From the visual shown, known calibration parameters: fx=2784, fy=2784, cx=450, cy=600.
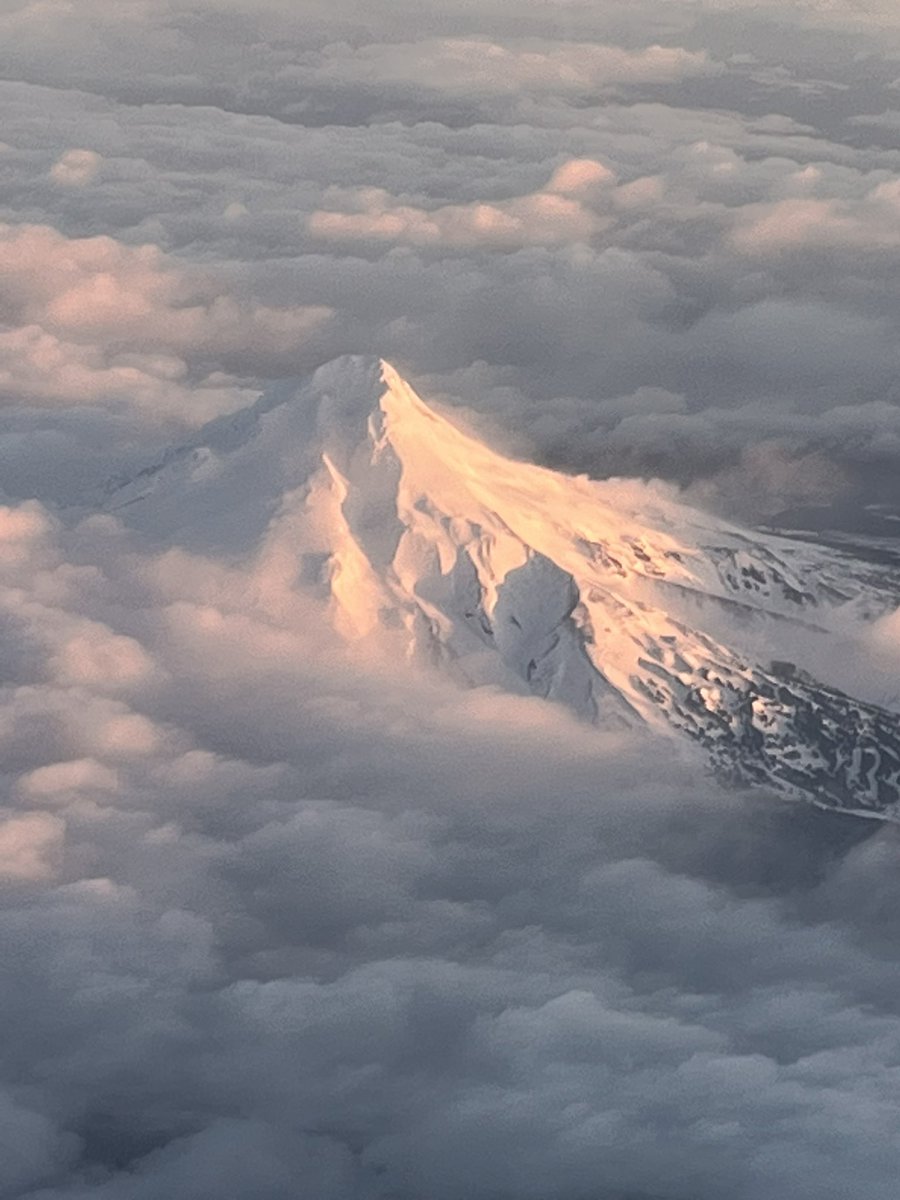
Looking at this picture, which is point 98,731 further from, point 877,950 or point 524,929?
point 877,950

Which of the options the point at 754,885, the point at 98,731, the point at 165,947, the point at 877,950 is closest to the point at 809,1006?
the point at 877,950

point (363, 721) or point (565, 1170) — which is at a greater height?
point (363, 721)

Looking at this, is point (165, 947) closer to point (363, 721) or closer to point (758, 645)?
point (363, 721)

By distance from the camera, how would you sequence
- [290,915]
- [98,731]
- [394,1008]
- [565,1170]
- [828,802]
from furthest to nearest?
[828,802] < [98,731] < [290,915] < [394,1008] < [565,1170]

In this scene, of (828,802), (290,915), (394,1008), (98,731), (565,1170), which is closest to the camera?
(565,1170)

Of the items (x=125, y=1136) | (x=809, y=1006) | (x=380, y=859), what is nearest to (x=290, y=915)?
(x=380, y=859)

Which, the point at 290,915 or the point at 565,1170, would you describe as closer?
the point at 565,1170
